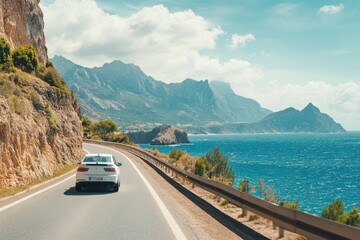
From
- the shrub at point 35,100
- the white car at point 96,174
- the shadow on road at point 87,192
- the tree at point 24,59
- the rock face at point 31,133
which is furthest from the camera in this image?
the tree at point 24,59

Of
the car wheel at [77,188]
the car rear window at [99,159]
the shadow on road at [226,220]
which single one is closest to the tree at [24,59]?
the car rear window at [99,159]

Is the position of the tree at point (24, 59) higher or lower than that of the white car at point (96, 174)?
higher

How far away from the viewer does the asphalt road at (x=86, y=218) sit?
25.3 ft

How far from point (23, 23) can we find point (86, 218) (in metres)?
42.0

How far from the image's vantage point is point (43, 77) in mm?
37094

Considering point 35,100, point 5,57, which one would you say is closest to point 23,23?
point 5,57

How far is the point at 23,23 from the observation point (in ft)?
150

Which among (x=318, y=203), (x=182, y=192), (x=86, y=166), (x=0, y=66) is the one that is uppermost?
(x=0, y=66)

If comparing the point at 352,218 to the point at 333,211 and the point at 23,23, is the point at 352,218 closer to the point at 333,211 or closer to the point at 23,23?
the point at 333,211

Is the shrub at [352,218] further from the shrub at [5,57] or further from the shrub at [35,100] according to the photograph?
the shrub at [5,57]

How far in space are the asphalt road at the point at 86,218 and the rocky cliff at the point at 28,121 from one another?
3.30 metres

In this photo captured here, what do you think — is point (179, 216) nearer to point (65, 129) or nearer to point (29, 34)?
point (65, 129)

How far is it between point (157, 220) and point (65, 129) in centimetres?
2380

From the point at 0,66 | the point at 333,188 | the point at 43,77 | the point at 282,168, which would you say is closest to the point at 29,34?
the point at 43,77
